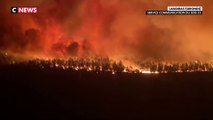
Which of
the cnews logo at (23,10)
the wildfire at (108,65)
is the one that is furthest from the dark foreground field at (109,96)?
the cnews logo at (23,10)

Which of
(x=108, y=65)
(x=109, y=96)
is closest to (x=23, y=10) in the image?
(x=108, y=65)

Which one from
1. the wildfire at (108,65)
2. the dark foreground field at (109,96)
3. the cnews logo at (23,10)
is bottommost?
the dark foreground field at (109,96)

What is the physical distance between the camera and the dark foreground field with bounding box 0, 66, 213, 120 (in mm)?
5844

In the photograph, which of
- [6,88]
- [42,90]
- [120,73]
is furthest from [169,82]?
[6,88]

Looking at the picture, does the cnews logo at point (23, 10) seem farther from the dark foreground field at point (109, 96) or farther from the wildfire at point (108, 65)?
the dark foreground field at point (109, 96)

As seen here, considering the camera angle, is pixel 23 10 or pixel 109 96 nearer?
pixel 109 96

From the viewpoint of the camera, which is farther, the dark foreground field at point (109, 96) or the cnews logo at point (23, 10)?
the cnews logo at point (23, 10)

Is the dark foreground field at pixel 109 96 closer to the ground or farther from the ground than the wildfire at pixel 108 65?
closer to the ground

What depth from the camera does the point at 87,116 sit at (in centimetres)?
582

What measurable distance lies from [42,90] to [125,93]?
4.41ft

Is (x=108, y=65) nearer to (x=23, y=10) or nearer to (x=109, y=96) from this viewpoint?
(x=109, y=96)

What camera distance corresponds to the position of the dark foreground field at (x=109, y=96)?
5.84 meters

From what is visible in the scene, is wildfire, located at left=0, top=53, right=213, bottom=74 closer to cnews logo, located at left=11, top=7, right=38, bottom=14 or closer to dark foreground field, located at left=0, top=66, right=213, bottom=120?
dark foreground field, located at left=0, top=66, right=213, bottom=120

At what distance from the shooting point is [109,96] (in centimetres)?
595
